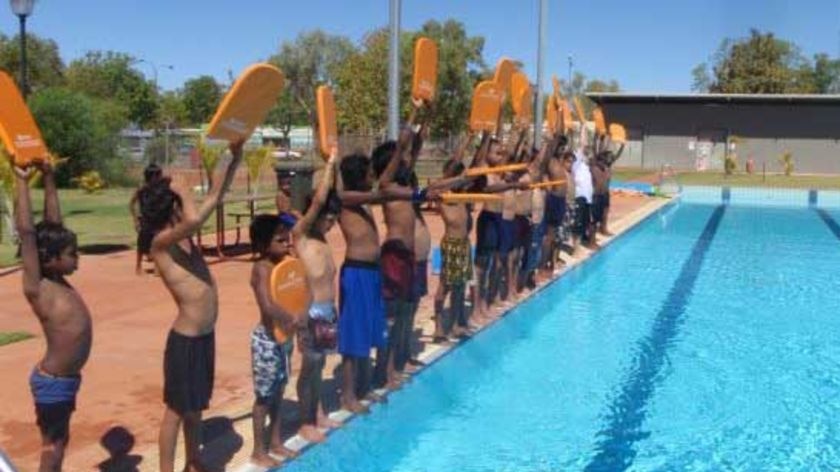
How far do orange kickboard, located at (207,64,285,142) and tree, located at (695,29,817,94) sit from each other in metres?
59.1

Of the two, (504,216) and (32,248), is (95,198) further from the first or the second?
(32,248)

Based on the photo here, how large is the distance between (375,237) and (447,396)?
55.4 inches

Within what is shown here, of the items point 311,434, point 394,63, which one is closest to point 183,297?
point 311,434

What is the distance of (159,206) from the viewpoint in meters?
3.89

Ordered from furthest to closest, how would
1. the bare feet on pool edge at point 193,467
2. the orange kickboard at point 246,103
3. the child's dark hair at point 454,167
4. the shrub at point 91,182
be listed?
the shrub at point 91,182 < the child's dark hair at point 454,167 < the bare feet on pool edge at point 193,467 < the orange kickboard at point 246,103

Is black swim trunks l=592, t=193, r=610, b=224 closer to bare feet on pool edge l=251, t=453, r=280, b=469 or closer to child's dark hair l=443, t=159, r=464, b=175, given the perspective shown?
child's dark hair l=443, t=159, r=464, b=175

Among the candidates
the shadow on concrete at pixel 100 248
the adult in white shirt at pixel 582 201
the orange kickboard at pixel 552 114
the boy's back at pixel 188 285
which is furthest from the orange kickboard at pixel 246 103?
the adult in white shirt at pixel 582 201

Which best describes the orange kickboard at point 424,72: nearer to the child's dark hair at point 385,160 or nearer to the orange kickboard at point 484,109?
the child's dark hair at point 385,160

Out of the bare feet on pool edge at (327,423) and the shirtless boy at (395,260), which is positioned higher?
the shirtless boy at (395,260)

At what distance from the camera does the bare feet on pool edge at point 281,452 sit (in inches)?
187

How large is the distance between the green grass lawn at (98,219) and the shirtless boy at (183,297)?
23.5 ft

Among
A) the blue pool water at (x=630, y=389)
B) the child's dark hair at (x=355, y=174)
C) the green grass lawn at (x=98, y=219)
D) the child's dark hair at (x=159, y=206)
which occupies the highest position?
the child's dark hair at (x=355, y=174)

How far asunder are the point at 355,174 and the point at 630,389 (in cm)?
273

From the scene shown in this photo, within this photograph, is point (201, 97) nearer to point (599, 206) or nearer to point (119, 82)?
point (119, 82)
